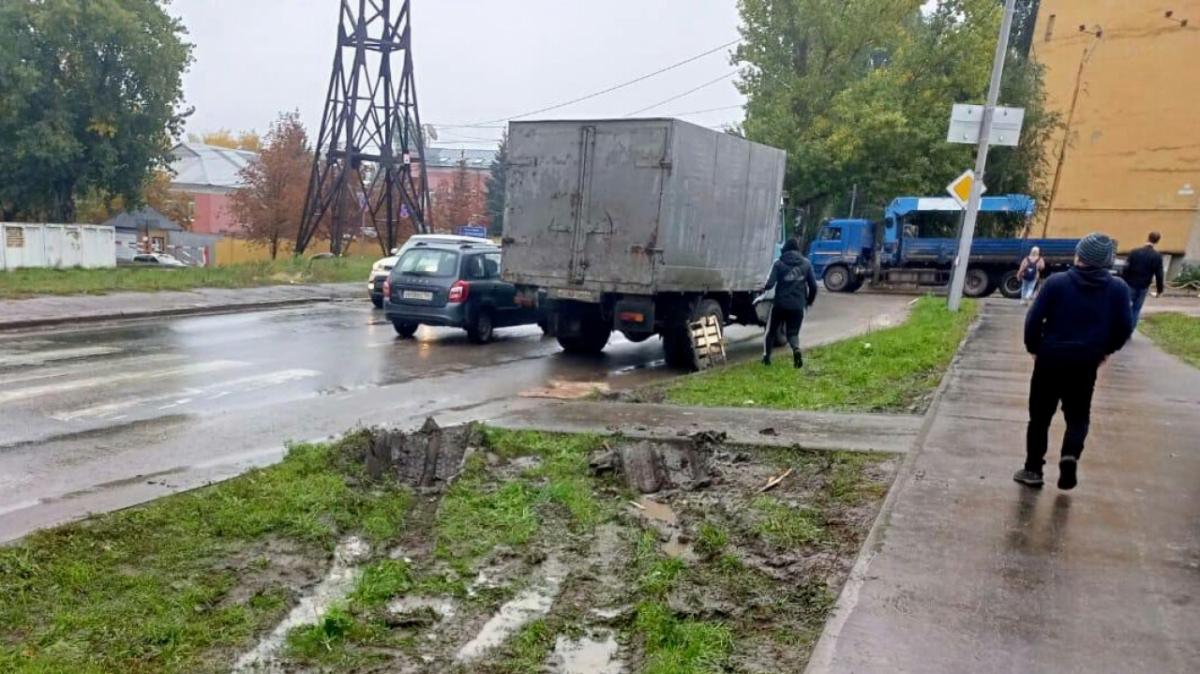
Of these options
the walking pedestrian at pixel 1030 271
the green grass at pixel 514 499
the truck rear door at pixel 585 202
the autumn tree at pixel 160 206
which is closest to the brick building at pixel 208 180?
the autumn tree at pixel 160 206

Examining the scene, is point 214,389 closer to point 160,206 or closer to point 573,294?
point 573,294

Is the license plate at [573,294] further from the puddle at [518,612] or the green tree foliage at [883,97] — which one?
the green tree foliage at [883,97]

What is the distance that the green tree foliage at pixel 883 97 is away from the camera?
108 ft

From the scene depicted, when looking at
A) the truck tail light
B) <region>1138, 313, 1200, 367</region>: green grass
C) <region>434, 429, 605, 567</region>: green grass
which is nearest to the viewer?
<region>434, 429, 605, 567</region>: green grass

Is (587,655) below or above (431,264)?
below

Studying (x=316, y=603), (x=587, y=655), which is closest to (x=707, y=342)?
(x=316, y=603)

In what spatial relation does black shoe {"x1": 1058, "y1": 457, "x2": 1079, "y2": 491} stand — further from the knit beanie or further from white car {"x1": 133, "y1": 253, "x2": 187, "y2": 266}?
white car {"x1": 133, "y1": 253, "x2": 187, "y2": 266}

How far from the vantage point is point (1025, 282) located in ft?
79.9

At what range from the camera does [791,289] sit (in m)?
11.5

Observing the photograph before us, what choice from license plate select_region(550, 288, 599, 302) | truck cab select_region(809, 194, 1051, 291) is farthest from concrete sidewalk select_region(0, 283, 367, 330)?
truck cab select_region(809, 194, 1051, 291)

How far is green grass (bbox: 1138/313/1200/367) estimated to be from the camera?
12.9m

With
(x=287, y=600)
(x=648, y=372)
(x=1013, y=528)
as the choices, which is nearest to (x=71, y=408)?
(x=287, y=600)

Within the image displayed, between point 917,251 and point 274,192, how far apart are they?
2952 centimetres

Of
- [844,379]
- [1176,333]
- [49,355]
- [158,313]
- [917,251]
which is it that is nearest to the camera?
[844,379]
